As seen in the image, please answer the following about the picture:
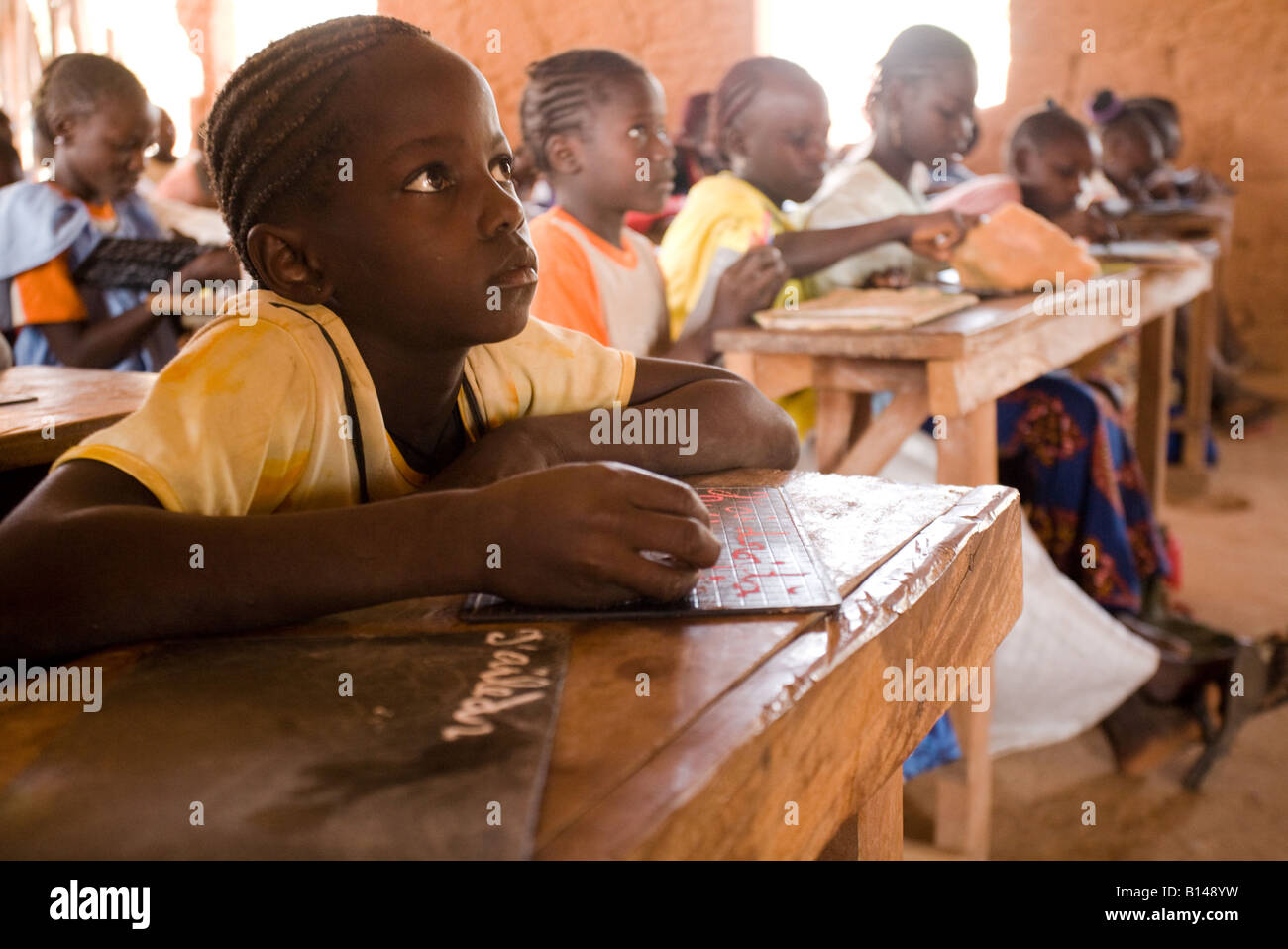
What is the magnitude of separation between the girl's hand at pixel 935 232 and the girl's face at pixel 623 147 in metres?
0.55

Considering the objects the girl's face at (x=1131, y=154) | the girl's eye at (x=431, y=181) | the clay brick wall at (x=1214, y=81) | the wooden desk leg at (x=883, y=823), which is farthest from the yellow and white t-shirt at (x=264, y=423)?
the clay brick wall at (x=1214, y=81)

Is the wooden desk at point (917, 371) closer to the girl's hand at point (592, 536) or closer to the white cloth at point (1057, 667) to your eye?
the white cloth at point (1057, 667)

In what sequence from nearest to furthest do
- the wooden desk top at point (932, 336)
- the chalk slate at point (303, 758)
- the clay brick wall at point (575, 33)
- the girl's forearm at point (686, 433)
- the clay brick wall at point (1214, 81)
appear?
the chalk slate at point (303, 758), the girl's forearm at point (686, 433), the clay brick wall at point (575, 33), the wooden desk top at point (932, 336), the clay brick wall at point (1214, 81)

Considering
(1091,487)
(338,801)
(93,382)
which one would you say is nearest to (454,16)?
(93,382)

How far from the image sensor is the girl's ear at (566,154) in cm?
186

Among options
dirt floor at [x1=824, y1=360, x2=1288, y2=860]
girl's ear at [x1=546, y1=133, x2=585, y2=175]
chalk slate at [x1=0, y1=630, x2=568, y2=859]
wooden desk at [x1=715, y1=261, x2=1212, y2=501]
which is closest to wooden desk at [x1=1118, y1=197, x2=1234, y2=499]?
dirt floor at [x1=824, y1=360, x2=1288, y2=860]

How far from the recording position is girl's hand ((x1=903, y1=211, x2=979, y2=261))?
82.9 inches

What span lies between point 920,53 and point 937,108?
131mm

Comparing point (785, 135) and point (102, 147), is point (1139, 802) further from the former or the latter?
point (102, 147)

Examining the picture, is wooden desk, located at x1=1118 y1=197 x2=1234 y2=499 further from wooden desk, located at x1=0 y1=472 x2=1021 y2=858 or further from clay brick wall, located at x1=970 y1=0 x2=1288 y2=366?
wooden desk, located at x1=0 y1=472 x2=1021 y2=858

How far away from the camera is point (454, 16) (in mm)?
1186
